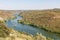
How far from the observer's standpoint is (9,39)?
27188 mm

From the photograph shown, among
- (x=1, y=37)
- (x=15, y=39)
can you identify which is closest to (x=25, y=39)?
(x=15, y=39)

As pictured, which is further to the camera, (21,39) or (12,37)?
(21,39)

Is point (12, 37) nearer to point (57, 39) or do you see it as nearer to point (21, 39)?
point (21, 39)

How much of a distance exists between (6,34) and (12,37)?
1517 millimetres

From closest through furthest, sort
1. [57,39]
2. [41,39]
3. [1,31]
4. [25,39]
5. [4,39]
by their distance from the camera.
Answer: [4,39], [1,31], [25,39], [41,39], [57,39]

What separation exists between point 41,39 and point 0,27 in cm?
888

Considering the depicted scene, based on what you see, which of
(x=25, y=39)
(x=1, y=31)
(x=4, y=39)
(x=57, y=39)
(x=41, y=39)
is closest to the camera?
(x=4, y=39)

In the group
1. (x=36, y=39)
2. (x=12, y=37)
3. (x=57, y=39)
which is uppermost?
(x=12, y=37)

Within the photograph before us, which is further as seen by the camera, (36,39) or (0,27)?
(36,39)

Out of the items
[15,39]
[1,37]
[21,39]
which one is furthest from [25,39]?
[1,37]

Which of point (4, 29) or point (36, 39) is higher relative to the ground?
point (4, 29)

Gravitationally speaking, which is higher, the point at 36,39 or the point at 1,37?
the point at 1,37

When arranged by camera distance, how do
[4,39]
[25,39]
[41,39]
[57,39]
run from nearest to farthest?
[4,39] < [25,39] < [41,39] < [57,39]

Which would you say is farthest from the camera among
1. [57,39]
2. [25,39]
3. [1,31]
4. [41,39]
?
[57,39]
